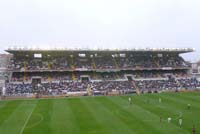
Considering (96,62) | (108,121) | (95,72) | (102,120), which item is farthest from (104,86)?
(108,121)

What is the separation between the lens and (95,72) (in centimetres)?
6662

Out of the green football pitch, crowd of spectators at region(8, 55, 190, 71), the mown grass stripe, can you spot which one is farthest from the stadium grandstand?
the mown grass stripe

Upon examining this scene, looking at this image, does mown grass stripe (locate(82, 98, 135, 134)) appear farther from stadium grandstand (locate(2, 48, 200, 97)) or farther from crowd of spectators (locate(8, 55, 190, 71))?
crowd of spectators (locate(8, 55, 190, 71))

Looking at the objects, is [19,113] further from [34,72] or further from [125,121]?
[34,72]

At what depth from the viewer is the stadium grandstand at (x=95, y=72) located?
191 ft

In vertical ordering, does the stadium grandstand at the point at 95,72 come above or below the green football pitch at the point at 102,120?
above

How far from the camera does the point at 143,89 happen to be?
5991 centimetres

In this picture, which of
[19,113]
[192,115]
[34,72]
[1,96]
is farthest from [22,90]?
[192,115]

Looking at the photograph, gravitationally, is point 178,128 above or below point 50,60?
below

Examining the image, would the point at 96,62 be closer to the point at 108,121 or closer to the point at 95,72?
the point at 95,72

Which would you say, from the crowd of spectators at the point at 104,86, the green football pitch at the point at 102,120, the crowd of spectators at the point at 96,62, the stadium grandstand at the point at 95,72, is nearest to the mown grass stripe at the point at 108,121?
the green football pitch at the point at 102,120

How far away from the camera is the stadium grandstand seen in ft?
191

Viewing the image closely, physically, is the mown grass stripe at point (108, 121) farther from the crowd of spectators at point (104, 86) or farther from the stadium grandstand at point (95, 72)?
the crowd of spectators at point (104, 86)

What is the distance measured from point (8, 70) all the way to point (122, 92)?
27.8 meters
